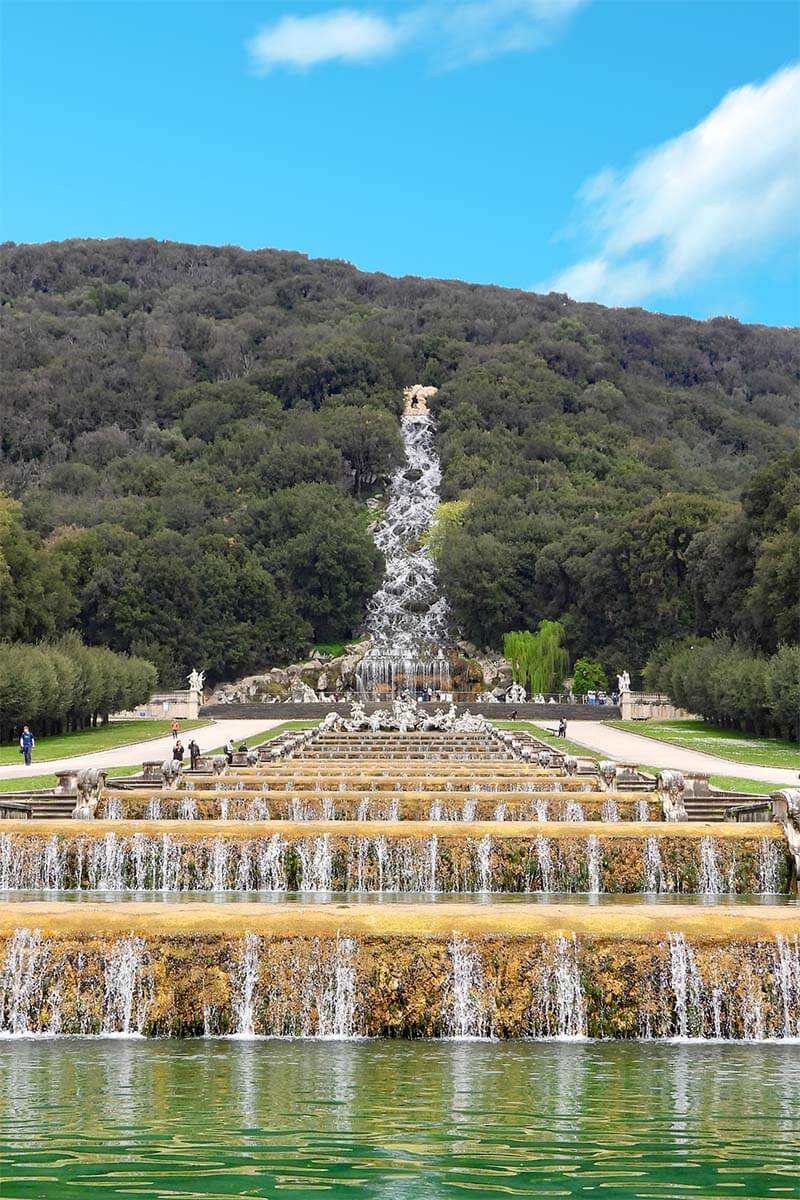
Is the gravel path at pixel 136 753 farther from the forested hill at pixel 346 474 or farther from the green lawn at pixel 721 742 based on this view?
the green lawn at pixel 721 742

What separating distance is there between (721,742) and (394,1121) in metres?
45.3

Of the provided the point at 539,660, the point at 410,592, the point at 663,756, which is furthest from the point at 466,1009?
the point at 410,592

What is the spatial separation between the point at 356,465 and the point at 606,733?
289ft

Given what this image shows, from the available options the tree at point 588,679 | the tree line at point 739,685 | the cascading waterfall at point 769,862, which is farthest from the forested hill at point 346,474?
the cascading waterfall at point 769,862

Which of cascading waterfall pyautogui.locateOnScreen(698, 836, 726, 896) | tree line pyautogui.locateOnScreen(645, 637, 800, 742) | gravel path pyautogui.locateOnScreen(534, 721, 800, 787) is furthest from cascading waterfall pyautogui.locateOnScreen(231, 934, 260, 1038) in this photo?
tree line pyautogui.locateOnScreen(645, 637, 800, 742)

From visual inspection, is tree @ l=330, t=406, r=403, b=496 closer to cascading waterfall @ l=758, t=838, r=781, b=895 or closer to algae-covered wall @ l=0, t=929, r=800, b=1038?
cascading waterfall @ l=758, t=838, r=781, b=895

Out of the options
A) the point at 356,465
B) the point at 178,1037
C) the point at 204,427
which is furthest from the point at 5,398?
the point at 178,1037

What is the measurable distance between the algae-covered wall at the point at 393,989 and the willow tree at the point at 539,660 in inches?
3293

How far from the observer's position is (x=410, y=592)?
127188 millimetres

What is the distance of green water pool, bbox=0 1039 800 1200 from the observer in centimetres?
826

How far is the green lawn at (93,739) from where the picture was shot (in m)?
47.0

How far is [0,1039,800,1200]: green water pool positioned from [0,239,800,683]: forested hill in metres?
50.1

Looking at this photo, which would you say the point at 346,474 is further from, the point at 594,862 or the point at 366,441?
the point at 594,862

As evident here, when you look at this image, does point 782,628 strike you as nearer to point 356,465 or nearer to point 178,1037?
point 178,1037
